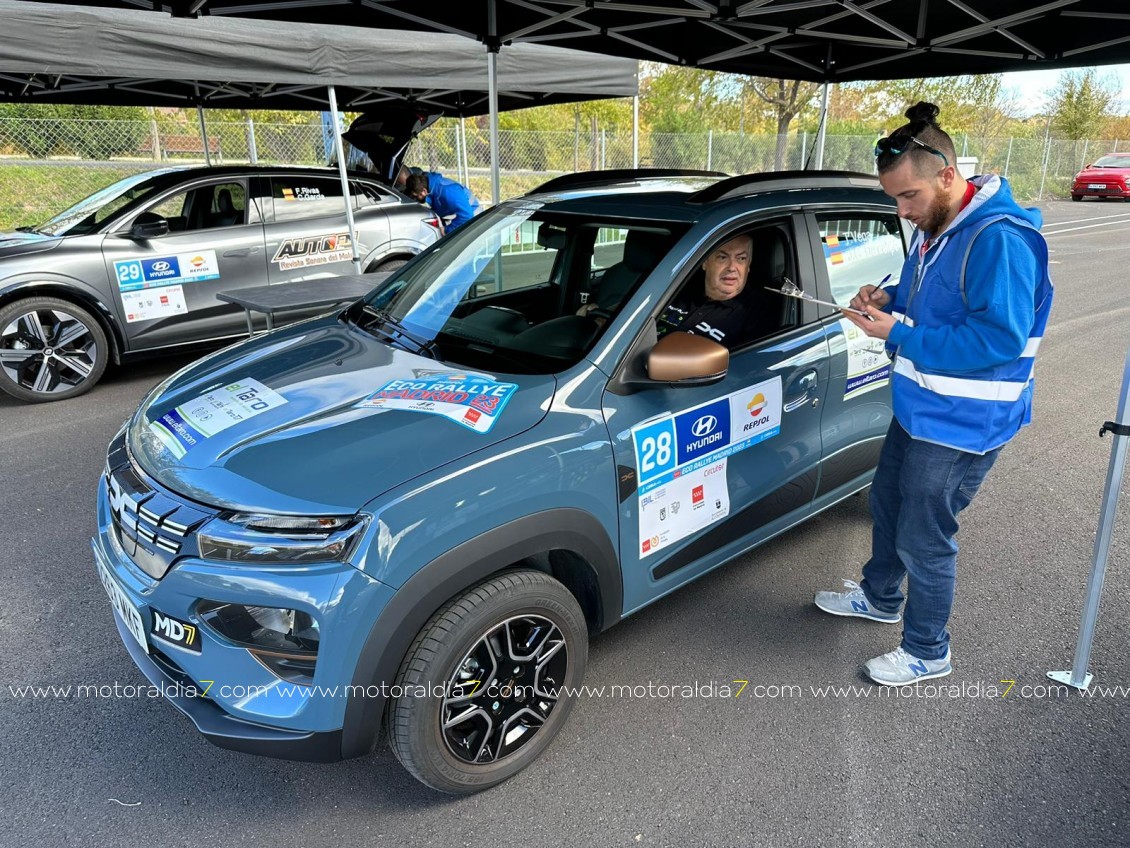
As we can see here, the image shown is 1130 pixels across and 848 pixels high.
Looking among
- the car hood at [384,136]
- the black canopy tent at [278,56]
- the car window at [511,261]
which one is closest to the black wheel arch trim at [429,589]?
the car window at [511,261]

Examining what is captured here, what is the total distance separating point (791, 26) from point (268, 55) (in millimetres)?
4083

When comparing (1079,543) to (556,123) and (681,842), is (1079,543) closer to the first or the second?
(681,842)

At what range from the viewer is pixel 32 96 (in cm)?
953

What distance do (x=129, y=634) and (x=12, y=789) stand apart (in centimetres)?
61

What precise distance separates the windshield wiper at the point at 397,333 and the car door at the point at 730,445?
0.73 meters

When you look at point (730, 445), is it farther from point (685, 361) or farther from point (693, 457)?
point (685, 361)

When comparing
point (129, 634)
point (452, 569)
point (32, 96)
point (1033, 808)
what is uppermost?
point (32, 96)

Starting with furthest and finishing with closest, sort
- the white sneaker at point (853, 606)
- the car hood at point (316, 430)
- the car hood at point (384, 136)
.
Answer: the car hood at point (384, 136) < the white sneaker at point (853, 606) < the car hood at point (316, 430)

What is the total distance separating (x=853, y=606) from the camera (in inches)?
123

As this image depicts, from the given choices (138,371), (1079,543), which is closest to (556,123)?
(138,371)

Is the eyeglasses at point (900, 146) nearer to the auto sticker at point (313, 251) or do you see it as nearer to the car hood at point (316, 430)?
the car hood at point (316, 430)

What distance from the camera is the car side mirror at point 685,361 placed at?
2318mm

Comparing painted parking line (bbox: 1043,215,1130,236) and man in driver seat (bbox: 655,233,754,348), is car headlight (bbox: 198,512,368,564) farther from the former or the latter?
painted parking line (bbox: 1043,215,1130,236)

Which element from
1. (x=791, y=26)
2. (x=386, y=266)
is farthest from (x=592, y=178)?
(x=386, y=266)
